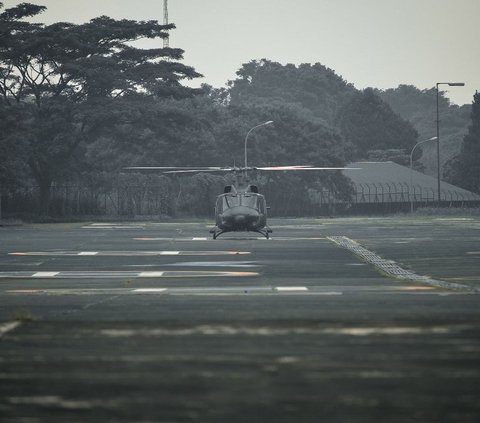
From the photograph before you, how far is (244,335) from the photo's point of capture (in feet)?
45.2

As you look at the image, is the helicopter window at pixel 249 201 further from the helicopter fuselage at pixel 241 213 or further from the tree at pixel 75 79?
the tree at pixel 75 79

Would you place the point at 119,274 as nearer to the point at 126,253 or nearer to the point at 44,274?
the point at 44,274

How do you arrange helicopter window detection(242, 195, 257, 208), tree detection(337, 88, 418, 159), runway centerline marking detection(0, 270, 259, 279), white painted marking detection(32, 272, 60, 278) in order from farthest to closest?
tree detection(337, 88, 418, 159) → helicopter window detection(242, 195, 257, 208) → white painted marking detection(32, 272, 60, 278) → runway centerline marking detection(0, 270, 259, 279)

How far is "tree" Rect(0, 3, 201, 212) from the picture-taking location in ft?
343

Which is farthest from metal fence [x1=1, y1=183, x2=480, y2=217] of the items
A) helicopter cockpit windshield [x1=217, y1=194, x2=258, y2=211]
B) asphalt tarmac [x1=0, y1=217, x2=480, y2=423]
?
asphalt tarmac [x1=0, y1=217, x2=480, y2=423]

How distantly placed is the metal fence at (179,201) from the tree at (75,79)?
2.32 metres

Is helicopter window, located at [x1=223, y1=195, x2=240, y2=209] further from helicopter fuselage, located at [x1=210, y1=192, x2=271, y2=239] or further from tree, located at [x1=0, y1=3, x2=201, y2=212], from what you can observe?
tree, located at [x1=0, y1=3, x2=201, y2=212]

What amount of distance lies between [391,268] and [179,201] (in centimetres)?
8181

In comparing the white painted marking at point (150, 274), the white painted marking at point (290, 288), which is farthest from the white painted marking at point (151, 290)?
the white painted marking at point (150, 274)

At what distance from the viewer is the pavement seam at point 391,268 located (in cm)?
2818

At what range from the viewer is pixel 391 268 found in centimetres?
3791

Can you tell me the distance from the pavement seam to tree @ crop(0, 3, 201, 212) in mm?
48132

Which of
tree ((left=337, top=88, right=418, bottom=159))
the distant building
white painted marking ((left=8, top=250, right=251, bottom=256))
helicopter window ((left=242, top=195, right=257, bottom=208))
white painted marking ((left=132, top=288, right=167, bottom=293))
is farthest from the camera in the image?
tree ((left=337, top=88, right=418, bottom=159))

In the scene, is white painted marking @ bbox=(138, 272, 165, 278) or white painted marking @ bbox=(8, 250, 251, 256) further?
white painted marking @ bbox=(8, 250, 251, 256)
